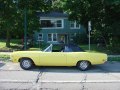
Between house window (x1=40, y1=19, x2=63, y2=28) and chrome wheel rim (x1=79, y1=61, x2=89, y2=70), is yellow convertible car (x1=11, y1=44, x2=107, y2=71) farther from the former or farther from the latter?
house window (x1=40, y1=19, x2=63, y2=28)

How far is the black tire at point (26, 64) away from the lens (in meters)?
16.2

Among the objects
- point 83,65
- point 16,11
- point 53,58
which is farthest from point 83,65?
point 16,11

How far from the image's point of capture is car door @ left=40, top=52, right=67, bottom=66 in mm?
16109

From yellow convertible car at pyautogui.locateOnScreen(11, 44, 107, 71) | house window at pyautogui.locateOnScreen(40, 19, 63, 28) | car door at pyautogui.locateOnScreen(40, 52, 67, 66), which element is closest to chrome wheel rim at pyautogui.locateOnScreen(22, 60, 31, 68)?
yellow convertible car at pyautogui.locateOnScreen(11, 44, 107, 71)

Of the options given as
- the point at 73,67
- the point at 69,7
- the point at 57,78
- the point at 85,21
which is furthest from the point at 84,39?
the point at 57,78

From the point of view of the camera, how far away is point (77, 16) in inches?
1326

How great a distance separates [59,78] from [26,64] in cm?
292

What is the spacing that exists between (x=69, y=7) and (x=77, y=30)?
2702 cm

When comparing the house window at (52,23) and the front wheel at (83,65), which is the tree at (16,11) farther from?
the house window at (52,23)

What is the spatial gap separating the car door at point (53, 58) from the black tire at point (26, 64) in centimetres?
56

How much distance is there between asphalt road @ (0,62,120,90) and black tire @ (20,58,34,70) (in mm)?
249

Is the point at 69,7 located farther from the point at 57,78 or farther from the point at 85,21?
the point at 57,78

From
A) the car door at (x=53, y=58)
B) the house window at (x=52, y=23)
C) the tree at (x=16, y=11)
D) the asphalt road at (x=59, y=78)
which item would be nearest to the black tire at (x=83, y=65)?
the asphalt road at (x=59, y=78)

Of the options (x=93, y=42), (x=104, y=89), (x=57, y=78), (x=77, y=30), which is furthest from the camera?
(x=77, y=30)
